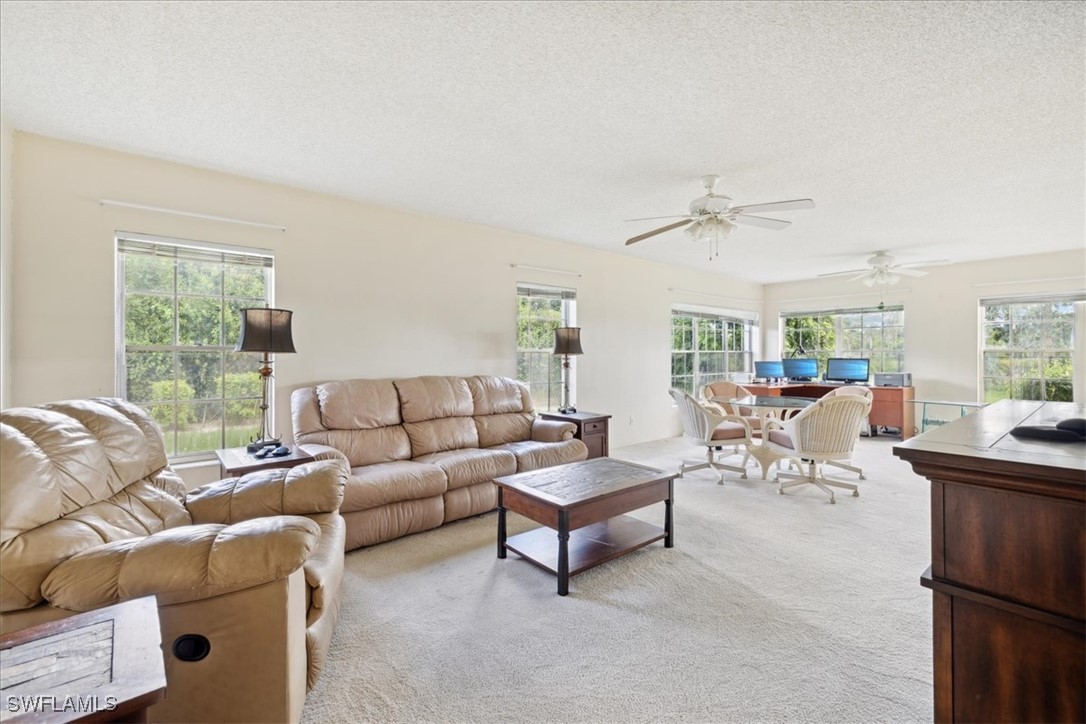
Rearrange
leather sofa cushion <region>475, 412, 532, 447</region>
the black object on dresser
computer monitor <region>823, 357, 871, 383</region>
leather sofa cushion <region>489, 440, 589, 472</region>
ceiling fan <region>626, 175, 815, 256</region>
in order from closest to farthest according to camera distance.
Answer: ceiling fan <region>626, 175, 815, 256</region>
leather sofa cushion <region>489, 440, 589, 472</region>
leather sofa cushion <region>475, 412, 532, 447</region>
the black object on dresser
computer monitor <region>823, 357, 871, 383</region>

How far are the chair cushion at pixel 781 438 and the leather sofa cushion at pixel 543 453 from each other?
1763 millimetres

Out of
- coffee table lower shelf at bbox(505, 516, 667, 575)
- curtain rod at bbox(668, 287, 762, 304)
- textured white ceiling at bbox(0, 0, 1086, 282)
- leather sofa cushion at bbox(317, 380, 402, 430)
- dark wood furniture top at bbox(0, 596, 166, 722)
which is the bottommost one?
coffee table lower shelf at bbox(505, 516, 667, 575)

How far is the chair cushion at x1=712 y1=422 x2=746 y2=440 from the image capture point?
4.36 m

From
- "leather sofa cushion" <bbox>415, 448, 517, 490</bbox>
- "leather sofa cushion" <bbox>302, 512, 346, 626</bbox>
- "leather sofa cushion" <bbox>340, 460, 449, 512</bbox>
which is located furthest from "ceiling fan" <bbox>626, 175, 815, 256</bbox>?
"leather sofa cushion" <bbox>302, 512, 346, 626</bbox>

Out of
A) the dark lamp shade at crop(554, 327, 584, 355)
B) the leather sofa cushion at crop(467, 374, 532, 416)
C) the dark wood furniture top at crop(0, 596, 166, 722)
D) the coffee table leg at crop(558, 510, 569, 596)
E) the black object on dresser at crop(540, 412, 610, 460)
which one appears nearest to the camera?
the dark wood furniture top at crop(0, 596, 166, 722)

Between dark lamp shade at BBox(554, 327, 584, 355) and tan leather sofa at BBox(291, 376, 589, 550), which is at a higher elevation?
dark lamp shade at BBox(554, 327, 584, 355)

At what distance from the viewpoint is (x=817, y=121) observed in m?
2.42

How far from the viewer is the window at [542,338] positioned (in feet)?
16.4

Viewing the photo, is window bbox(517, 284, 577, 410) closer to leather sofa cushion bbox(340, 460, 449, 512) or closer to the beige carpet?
leather sofa cushion bbox(340, 460, 449, 512)

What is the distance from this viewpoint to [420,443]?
3590 millimetres

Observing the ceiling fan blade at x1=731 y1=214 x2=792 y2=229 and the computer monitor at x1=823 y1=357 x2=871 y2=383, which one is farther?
the computer monitor at x1=823 y1=357 x2=871 y2=383

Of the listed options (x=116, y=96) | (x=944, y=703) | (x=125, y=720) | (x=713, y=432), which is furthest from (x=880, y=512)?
(x=116, y=96)

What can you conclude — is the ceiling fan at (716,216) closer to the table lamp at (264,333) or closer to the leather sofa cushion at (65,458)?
the table lamp at (264,333)

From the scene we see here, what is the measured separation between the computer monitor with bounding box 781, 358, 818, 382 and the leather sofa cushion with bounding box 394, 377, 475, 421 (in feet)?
18.5
